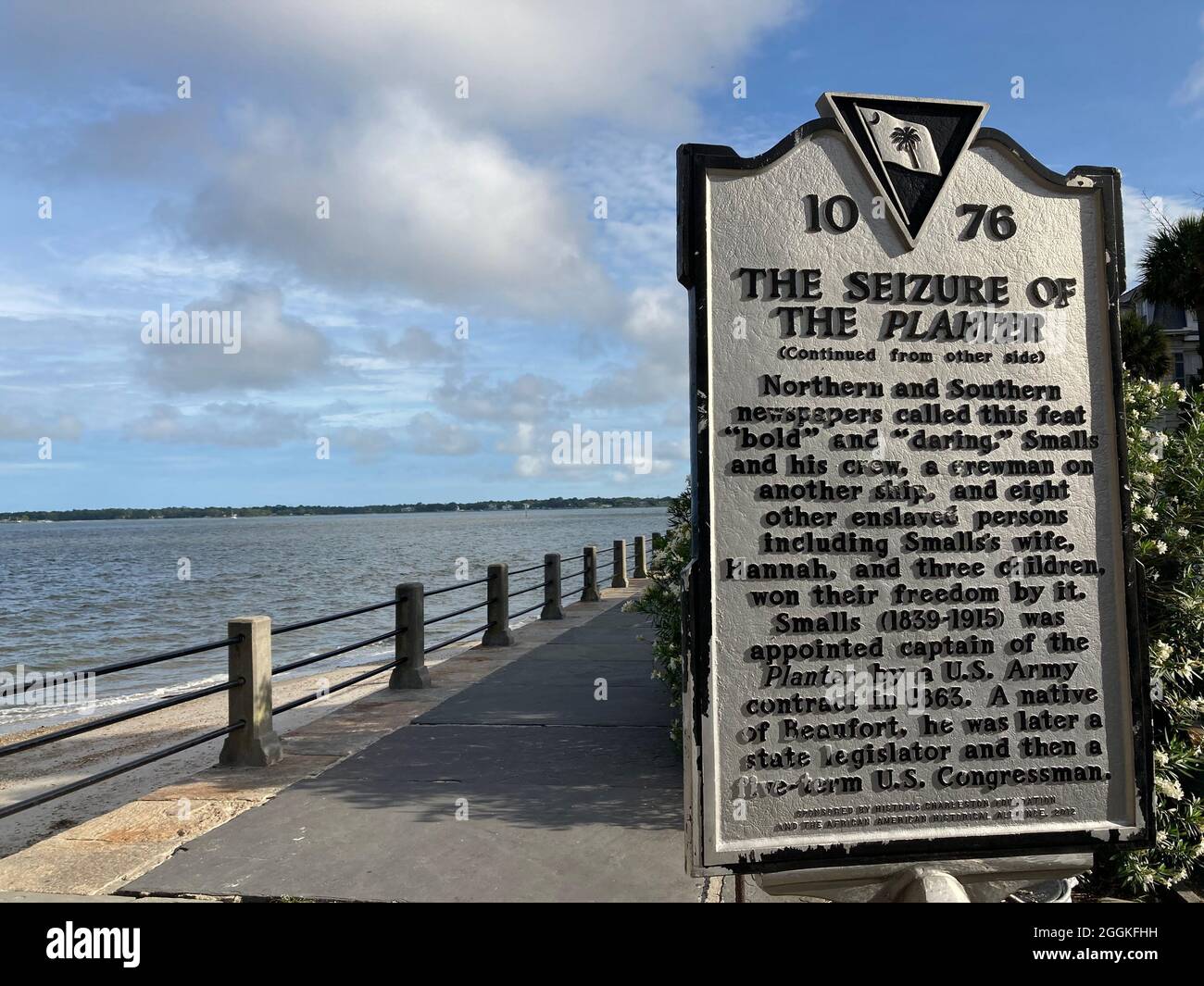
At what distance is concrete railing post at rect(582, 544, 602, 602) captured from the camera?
18.2 metres

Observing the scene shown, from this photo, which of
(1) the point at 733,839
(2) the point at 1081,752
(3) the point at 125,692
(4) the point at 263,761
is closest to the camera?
(1) the point at 733,839

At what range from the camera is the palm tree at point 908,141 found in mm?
3484

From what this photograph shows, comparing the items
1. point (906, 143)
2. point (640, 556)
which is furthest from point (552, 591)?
point (906, 143)

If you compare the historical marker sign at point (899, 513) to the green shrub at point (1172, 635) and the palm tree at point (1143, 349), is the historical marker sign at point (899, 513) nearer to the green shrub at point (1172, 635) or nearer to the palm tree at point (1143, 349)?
the green shrub at point (1172, 635)

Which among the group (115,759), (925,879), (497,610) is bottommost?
(115,759)

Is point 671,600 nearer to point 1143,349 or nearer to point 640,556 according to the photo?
point 640,556

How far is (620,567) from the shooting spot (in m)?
21.8

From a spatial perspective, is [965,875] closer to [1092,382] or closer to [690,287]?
[1092,382]

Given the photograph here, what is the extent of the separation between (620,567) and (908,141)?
61.1ft

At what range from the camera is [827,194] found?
346cm

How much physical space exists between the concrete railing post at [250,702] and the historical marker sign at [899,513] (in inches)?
171

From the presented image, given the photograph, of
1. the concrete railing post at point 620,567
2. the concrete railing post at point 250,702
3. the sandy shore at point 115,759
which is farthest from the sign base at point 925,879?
the concrete railing post at point 620,567
